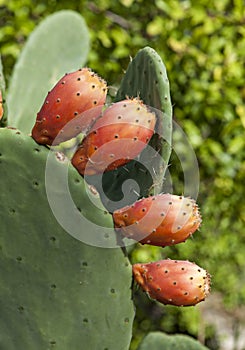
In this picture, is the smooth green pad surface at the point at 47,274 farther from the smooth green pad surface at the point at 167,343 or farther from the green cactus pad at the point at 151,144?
the smooth green pad surface at the point at 167,343

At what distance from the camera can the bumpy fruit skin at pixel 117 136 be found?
1150mm

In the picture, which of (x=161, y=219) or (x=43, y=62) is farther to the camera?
(x=43, y=62)

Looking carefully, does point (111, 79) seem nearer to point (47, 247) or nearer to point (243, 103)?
point (243, 103)

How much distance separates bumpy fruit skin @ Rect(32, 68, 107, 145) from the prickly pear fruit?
0.54 feet

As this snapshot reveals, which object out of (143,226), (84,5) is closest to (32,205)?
(143,226)

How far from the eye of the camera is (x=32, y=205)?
47.2 inches

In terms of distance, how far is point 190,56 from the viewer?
281cm

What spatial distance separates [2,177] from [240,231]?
230cm

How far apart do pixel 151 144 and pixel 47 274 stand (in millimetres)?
288

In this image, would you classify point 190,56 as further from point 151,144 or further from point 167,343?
point 151,144

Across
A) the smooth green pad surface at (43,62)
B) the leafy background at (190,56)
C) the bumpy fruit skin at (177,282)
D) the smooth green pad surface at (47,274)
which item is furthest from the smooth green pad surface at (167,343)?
the leafy background at (190,56)

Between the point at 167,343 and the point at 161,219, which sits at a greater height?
the point at 161,219

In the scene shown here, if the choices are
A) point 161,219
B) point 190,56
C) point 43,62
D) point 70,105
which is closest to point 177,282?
point 161,219

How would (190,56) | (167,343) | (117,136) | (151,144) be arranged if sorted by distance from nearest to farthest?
(117,136) < (151,144) < (167,343) < (190,56)
